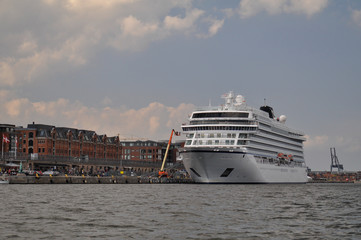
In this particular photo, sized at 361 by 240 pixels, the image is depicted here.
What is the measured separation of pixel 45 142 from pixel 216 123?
90335 mm

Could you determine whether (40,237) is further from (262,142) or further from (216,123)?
(262,142)

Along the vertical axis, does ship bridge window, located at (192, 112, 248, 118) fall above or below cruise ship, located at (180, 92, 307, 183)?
above

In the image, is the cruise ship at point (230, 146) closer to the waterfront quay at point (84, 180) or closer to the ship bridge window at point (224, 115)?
the ship bridge window at point (224, 115)

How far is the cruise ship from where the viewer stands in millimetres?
101438

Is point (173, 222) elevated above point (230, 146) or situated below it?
below

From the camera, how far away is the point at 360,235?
3084cm

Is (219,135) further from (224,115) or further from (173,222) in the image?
(173,222)

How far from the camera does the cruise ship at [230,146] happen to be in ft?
333

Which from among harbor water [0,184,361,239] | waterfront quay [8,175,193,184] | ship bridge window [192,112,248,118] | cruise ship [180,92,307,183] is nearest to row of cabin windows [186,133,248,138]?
cruise ship [180,92,307,183]

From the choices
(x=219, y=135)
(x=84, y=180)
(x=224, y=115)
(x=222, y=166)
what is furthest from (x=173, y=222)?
(x=84, y=180)

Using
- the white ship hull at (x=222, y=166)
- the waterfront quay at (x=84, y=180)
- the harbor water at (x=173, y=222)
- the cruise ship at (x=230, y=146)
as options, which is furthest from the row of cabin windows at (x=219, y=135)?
the harbor water at (x=173, y=222)

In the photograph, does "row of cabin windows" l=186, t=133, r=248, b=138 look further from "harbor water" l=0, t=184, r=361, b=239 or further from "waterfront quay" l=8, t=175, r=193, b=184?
"harbor water" l=0, t=184, r=361, b=239

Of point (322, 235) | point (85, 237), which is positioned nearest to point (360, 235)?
point (322, 235)

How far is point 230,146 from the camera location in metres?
104
